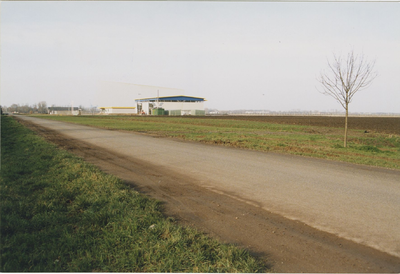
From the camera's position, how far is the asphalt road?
16.0ft

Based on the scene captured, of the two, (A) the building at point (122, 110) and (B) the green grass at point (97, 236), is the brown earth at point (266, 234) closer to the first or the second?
(B) the green grass at point (97, 236)

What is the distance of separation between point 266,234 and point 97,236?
2.44 meters

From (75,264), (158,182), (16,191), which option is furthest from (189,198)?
(16,191)

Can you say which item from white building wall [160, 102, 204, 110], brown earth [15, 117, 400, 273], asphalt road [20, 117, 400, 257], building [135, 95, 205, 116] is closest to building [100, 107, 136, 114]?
building [135, 95, 205, 116]

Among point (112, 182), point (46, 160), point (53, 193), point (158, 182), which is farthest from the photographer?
point (46, 160)

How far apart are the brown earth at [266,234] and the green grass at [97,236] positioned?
0.34 m

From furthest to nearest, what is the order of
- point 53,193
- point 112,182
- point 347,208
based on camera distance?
point 112,182, point 53,193, point 347,208

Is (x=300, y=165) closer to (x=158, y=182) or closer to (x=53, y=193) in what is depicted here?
(x=158, y=182)

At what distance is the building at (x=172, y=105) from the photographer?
84938 millimetres

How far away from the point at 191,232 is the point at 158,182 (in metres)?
3.41

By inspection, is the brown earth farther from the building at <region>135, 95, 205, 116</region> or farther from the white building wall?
the white building wall

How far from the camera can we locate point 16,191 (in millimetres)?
6395

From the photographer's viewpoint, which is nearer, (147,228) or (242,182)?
(147,228)

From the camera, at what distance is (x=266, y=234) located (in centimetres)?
454
